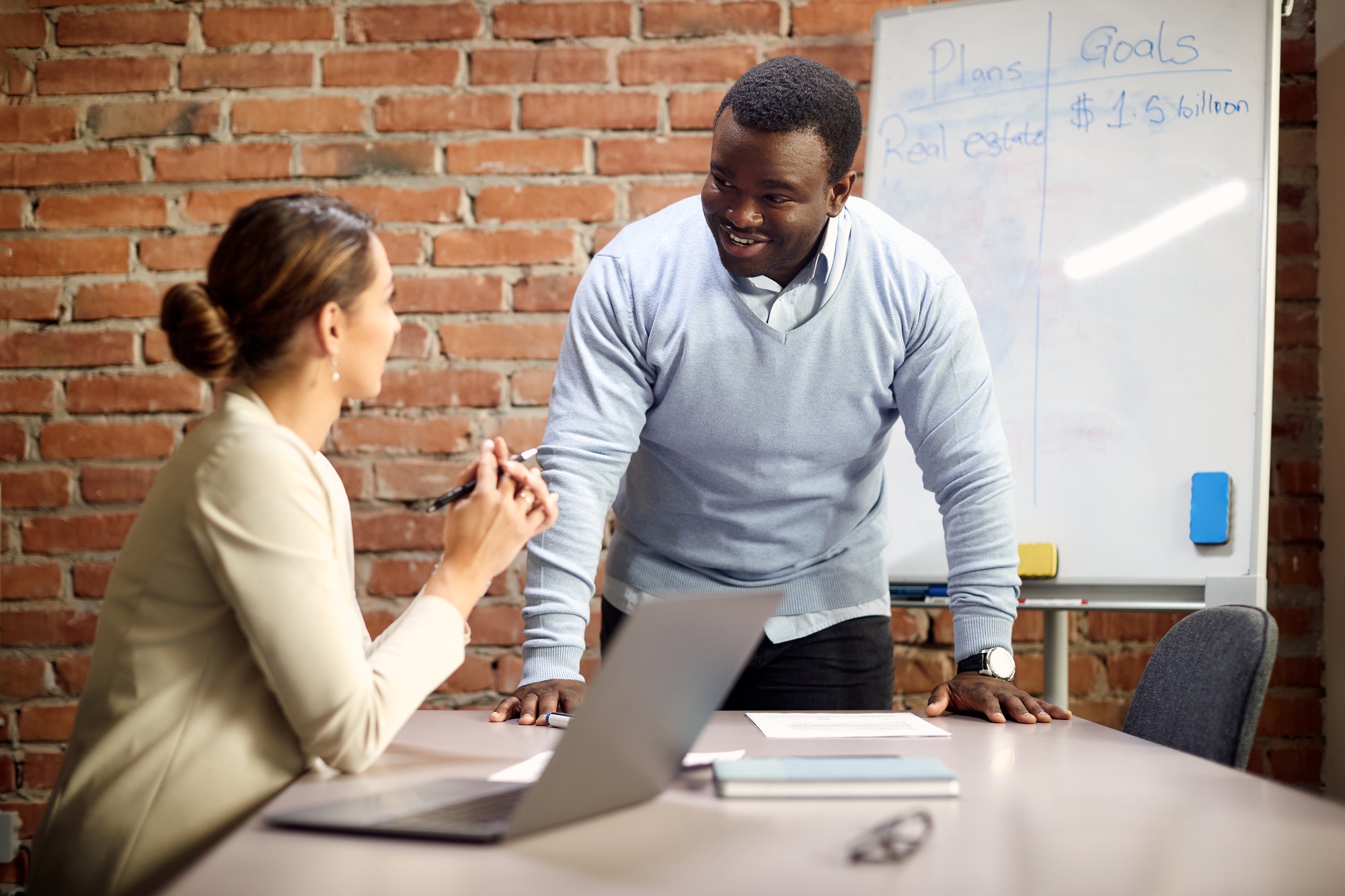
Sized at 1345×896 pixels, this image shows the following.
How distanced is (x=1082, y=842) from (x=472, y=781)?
1.48 ft

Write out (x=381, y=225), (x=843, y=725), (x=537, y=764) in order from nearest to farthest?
(x=537, y=764) → (x=843, y=725) → (x=381, y=225)

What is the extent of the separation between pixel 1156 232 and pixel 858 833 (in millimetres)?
1394

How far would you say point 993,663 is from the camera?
1283 millimetres

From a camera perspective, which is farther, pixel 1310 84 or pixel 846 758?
pixel 1310 84

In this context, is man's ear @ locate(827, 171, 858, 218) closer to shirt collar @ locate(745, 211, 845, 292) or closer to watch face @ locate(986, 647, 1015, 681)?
shirt collar @ locate(745, 211, 845, 292)

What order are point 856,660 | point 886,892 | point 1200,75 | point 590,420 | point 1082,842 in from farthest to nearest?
point 1200,75 < point 856,660 < point 590,420 < point 1082,842 < point 886,892

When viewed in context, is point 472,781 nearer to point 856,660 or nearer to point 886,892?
point 886,892

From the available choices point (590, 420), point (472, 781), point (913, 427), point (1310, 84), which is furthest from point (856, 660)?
point (1310, 84)

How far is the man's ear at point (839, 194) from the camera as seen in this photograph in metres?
1.40

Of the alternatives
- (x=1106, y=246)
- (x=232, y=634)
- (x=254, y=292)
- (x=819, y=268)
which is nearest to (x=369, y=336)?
(x=254, y=292)

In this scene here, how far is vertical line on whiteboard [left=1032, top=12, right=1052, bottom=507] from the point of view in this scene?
1.75 meters

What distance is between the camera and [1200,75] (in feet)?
5.71

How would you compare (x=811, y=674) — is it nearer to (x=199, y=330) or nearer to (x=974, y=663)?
(x=974, y=663)

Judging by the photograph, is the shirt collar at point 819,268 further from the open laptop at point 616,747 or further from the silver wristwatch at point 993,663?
the open laptop at point 616,747
